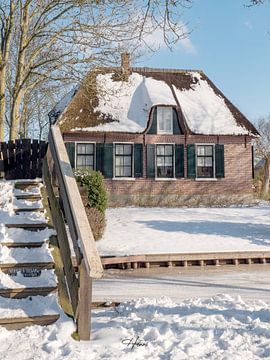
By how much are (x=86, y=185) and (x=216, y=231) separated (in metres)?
4.69

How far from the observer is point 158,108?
21000 mm

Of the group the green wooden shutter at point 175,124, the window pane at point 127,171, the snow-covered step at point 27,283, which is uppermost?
the green wooden shutter at point 175,124

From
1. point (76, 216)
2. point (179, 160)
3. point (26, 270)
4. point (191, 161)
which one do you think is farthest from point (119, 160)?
point (76, 216)

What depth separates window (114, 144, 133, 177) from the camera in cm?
2048

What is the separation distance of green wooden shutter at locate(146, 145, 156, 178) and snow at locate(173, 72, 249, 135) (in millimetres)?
2337

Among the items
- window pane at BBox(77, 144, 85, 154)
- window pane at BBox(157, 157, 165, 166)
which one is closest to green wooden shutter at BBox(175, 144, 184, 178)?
window pane at BBox(157, 157, 165, 166)

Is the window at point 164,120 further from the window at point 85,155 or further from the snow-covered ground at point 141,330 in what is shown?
the snow-covered ground at point 141,330

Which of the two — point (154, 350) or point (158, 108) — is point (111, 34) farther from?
point (154, 350)

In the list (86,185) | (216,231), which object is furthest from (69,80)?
(216,231)

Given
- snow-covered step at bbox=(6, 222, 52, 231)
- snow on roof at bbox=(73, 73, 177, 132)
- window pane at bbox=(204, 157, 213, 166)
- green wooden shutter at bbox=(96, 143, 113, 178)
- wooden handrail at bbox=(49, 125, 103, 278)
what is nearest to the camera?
wooden handrail at bbox=(49, 125, 103, 278)

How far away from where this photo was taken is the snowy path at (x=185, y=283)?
698cm

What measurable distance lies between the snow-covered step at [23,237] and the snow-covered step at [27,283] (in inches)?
17.9

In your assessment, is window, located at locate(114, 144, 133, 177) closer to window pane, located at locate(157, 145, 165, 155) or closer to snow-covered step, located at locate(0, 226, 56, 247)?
A: window pane, located at locate(157, 145, 165, 155)

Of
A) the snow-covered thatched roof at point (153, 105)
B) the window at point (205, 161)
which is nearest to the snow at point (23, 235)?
the snow-covered thatched roof at point (153, 105)
